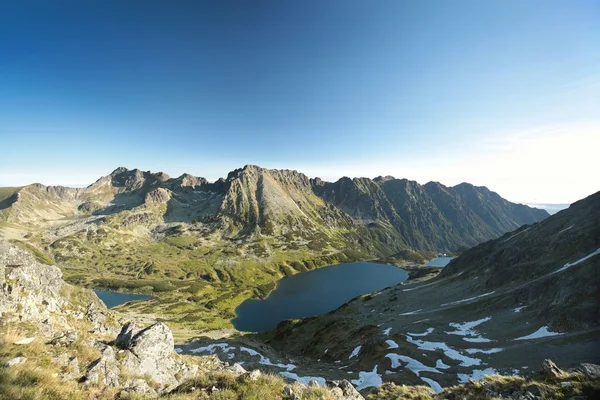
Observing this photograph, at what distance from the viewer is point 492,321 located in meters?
61.4

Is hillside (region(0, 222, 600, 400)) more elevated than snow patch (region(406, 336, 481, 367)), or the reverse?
hillside (region(0, 222, 600, 400))

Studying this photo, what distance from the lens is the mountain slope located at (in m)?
44.0

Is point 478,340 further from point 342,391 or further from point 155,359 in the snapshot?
point 155,359

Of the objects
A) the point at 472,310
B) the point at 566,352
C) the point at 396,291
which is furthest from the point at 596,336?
the point at 396,291

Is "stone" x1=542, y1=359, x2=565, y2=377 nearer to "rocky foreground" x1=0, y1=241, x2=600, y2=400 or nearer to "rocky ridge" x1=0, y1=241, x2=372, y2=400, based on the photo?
"rocky foreground" x1=0, y1=241, x2=600, y2=400

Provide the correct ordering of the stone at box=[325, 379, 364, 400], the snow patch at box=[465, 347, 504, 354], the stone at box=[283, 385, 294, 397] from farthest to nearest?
the snow patch at box=[465, 347, 504, 354]
the stone at box=[325, 379, 364, 400]
the stone at box=[283, 385, 294, 397]

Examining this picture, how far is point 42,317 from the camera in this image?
21938 millimetres

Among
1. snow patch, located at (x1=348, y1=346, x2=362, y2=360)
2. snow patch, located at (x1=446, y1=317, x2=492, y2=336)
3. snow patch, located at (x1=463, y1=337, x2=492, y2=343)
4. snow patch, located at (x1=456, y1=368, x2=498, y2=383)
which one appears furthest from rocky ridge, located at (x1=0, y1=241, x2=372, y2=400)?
snow patch, located at (x1=446, y1=317, x2=492, y2=336)

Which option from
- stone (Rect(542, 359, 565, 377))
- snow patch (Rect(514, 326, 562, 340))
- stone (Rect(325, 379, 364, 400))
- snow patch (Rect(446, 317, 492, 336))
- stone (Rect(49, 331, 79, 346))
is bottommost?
snow patch (Rect(446, 317, 492, 336))

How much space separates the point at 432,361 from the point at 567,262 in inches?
1937

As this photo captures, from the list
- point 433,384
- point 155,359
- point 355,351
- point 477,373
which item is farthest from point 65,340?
point 355,351

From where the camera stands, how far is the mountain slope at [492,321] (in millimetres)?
44000

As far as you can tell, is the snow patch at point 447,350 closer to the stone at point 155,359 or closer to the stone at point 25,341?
the stone at point 155,359

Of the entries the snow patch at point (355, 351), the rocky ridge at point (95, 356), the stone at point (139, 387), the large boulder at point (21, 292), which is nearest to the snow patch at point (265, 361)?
the snow patch at point (355, 351)
